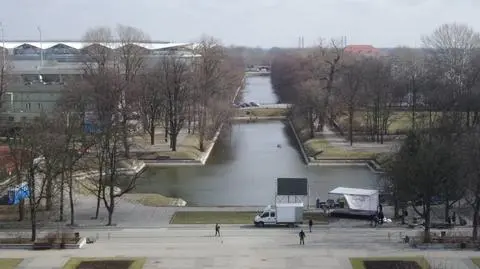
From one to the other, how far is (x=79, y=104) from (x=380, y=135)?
99.8 ft

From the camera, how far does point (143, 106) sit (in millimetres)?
70750

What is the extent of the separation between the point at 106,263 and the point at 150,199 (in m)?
17.0

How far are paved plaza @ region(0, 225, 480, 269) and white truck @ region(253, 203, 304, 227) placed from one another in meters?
1.14

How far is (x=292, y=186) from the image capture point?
41.7 m

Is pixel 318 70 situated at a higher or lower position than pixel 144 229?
higher

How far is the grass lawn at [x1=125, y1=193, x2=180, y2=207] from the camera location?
44.5m

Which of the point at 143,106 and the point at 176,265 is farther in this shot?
the point at 143,106

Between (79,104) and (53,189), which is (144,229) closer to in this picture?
(53,189)

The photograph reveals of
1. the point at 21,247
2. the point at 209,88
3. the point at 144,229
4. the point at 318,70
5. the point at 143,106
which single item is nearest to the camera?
the point at 21,247

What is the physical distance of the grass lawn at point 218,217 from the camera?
38.7 m

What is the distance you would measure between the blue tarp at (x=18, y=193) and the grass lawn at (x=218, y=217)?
326 inches

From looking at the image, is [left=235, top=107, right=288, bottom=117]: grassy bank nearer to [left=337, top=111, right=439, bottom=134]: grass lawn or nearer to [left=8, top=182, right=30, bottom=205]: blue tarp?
[left=337, top=111, right=439, bottom=134]: grass lawn

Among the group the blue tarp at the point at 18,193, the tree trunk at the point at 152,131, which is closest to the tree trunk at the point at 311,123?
the tree trunk at the point at 152,131

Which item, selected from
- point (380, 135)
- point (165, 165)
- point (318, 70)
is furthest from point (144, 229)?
point (318, 70)
